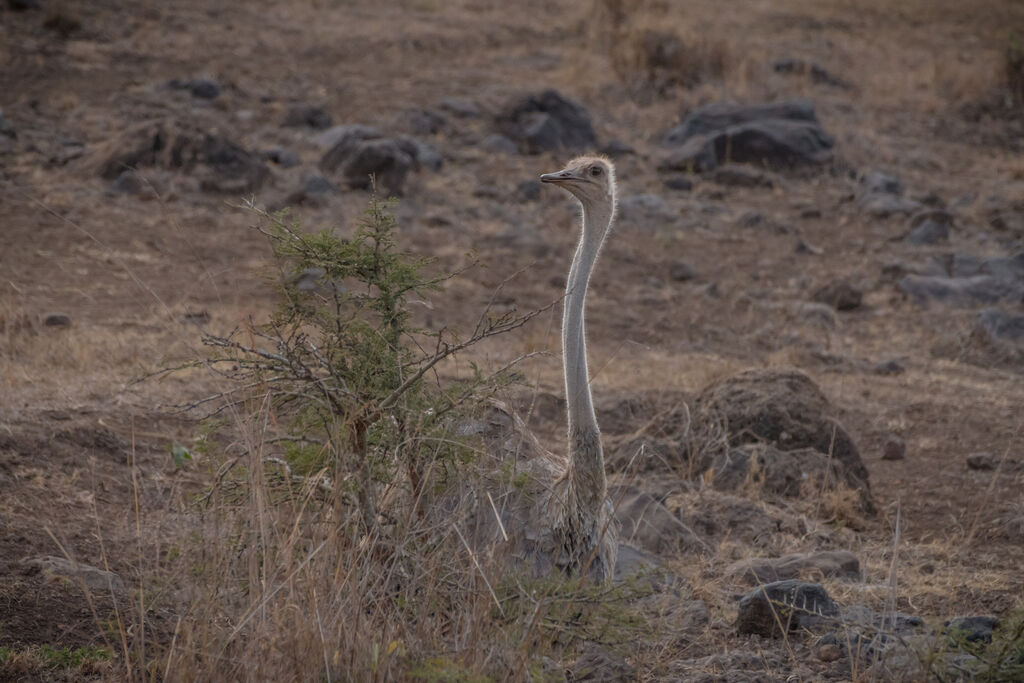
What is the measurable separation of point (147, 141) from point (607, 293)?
5242mm

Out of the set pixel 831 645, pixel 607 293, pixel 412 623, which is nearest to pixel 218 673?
pixel 412 623

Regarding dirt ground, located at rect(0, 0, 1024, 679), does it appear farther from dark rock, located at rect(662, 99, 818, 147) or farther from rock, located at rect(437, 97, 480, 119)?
dark rock, located at rect(662, 99, 818, 147)

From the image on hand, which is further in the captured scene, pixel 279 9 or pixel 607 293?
pixel 279 9

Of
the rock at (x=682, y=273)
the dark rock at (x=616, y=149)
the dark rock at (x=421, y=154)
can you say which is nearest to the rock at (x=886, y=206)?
the dark rock at (x=616, y=149)

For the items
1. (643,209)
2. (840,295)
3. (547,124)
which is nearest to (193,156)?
(547,124)

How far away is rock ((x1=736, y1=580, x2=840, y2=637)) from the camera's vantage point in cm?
443

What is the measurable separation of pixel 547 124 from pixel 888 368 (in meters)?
6.70

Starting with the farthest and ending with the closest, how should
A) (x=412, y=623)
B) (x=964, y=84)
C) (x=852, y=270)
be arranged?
1. (x=964, y=84)
2. (x=852, y=270)
3. (x=412, y=623)

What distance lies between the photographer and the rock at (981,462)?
6805 mm

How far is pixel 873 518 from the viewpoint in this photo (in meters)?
6.11

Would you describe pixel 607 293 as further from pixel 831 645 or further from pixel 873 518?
pixel 831 645

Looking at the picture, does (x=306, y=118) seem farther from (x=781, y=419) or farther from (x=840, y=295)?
(x=781, y=419)

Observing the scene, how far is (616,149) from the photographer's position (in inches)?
560

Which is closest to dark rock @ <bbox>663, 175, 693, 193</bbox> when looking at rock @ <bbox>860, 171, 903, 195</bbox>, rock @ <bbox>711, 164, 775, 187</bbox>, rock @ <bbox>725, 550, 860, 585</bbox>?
rock @ <bbox>711, 164, 775, 187</bbox>
